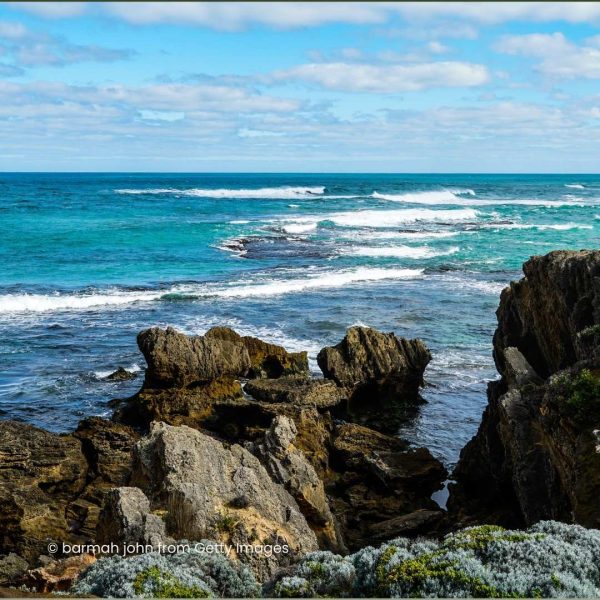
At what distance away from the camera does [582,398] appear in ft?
37.1

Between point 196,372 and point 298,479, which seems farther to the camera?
point 196,372

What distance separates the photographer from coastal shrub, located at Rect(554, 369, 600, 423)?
11242mm

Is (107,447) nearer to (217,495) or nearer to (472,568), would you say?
(217,495)

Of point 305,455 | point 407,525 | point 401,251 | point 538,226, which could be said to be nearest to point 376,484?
point 305,455

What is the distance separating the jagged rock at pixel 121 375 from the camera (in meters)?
23.2

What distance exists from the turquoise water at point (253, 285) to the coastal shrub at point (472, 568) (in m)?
9.72

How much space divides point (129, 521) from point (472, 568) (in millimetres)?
4815

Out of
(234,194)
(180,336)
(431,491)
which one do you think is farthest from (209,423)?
(234,194)

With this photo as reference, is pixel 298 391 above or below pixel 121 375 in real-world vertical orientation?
above

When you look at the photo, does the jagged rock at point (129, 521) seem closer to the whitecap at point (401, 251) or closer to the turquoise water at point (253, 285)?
the turquoise water at point (253, 285)

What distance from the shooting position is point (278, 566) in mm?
10250

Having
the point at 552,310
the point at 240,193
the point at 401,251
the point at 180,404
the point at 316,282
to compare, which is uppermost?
the point at 240,193

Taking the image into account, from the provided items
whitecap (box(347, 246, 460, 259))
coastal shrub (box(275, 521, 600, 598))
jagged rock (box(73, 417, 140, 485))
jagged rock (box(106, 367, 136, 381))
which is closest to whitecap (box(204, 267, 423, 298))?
whitecap (box(347, 246, 460, 259))

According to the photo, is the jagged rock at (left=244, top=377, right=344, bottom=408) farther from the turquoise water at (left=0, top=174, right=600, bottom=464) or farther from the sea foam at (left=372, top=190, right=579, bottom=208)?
the sea foam at (left=372, top=190, right=579, bottom=208)
